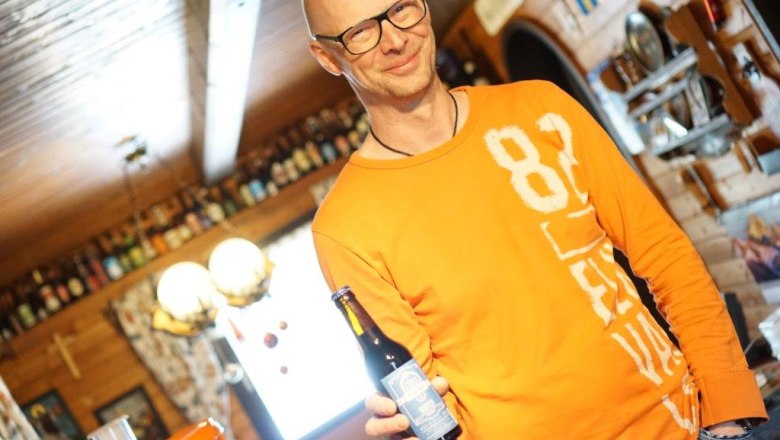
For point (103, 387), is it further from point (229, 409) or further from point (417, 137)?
point (417, 137)

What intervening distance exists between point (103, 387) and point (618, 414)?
256 inches

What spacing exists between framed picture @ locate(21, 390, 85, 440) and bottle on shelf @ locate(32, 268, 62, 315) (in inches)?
29.1

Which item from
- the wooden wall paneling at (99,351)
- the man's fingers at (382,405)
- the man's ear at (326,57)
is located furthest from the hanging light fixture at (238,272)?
the man's fingers at (382,405)

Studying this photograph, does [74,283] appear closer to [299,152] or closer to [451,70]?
[299,152]

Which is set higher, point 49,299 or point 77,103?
point 77,103

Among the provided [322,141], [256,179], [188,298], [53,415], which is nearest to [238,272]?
[188,298]

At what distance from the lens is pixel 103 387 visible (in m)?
7.04

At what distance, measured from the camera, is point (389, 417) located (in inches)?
55.7

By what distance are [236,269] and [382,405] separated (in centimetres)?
368

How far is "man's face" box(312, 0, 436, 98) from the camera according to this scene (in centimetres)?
144

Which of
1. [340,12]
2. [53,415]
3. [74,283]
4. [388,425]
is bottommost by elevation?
[388,425]

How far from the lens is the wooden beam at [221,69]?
10.6ft

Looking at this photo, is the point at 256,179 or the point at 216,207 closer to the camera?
the point at 216,207

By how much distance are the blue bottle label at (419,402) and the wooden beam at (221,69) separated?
2079mm
